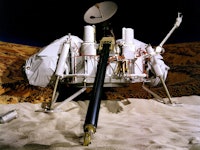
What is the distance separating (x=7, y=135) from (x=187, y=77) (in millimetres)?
3122

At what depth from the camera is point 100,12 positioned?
9.19ft

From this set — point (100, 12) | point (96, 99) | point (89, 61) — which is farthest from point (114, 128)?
point (100, 12)

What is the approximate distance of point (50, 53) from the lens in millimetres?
2729

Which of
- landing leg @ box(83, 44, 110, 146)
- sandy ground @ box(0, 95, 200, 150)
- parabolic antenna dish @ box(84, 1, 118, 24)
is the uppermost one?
parabolic antenna dish @ box(84, 1, 118, 24)

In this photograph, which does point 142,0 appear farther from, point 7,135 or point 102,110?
point 7,135

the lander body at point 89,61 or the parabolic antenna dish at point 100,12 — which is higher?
the parabolic antenna dish at point 100,12

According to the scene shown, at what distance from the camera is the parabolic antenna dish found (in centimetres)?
277

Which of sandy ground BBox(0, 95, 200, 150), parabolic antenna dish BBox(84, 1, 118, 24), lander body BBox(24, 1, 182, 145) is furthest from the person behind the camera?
parabolic antenna dish BBox(84, 1, 118, 24)

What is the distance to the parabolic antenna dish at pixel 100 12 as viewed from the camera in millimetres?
2766

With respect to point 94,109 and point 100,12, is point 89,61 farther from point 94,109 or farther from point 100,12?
point 94,109

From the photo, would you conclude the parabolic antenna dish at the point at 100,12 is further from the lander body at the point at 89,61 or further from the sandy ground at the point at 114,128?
the sandy ground at the point at 114,128

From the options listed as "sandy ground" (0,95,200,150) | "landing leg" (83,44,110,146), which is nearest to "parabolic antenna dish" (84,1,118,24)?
"sandy ground" (0,95,200,150)

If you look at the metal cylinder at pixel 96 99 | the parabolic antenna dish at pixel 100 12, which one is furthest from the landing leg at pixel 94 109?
the parabolic antenna dish at pixel 100 12

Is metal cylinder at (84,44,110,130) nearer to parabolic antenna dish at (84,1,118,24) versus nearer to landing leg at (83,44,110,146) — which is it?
landing leg at (83,44,110,146)
